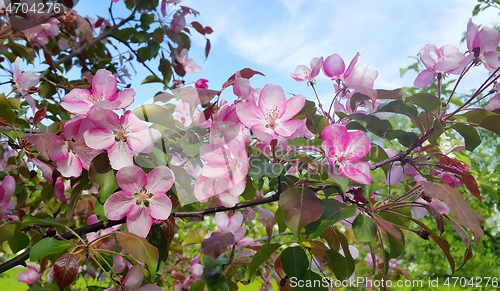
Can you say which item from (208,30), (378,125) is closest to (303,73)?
(378,125)

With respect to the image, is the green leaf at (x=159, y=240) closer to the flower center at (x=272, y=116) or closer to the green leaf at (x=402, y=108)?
the flower center at (x=272, y=116)

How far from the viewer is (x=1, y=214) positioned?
105 cm

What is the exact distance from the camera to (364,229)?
0.63 m

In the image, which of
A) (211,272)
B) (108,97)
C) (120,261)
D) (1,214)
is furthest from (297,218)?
(1,214)

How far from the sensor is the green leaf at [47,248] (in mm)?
582

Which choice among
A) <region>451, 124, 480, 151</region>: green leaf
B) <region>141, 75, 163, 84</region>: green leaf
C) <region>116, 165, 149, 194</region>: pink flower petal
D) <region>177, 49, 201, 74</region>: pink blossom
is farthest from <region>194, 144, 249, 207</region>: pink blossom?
<region>177, 49, 201, 74</region>: pink blossom

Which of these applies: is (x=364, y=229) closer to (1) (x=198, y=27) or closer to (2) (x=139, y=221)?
(2) (x=139, y=221)

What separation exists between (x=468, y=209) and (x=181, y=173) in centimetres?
60

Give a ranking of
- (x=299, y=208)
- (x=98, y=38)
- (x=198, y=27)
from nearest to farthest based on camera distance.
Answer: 1. (x=299, y=208)
2. (x=98, y=38)
3. (x=198, y=27)

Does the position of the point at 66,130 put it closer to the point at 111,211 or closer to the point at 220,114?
the point at 111,211

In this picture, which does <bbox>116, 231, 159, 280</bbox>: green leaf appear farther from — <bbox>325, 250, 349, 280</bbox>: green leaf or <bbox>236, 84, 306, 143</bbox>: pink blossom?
<bbox>325, 250, 349, 280</bbox>: green leaf

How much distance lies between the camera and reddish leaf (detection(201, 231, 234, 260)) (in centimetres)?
95

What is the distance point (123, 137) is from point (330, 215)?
1.46 ft

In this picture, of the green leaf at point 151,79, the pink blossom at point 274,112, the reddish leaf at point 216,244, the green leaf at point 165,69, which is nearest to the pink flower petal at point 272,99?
the pink blossom at point 274,112
